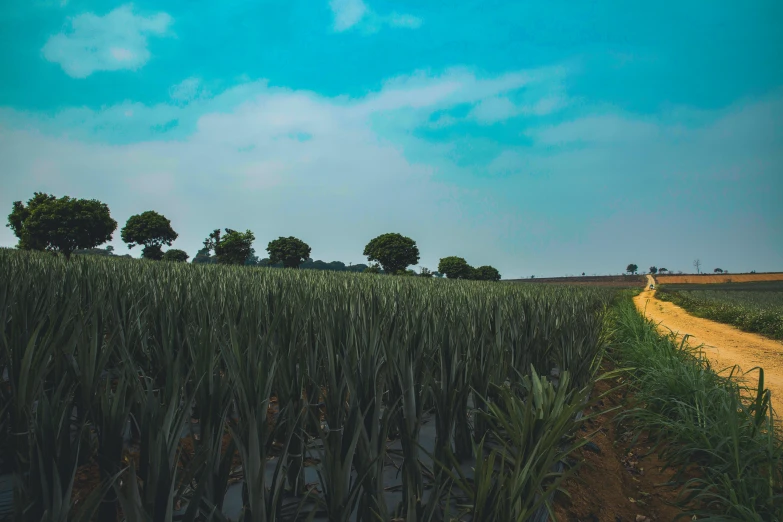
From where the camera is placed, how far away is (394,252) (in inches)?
2277

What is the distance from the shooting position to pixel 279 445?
1.81 meters

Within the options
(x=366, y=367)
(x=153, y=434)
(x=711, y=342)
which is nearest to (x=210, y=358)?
(x=153, y=434)

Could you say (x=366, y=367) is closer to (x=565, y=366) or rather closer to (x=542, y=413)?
(x=542, y=413)

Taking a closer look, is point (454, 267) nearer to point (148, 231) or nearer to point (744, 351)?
point (148, 231)

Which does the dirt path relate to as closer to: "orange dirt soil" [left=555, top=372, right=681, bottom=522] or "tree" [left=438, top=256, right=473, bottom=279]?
"orange dirt soil" [left=555, top=372, right=681, bottom=522]

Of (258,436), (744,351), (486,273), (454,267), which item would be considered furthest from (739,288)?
(258,436)

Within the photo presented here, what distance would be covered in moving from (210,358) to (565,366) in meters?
2.58

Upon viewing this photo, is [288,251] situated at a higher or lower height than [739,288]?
higher

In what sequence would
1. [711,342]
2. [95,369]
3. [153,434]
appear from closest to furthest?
[153,434] < [95,369] < [711,342]

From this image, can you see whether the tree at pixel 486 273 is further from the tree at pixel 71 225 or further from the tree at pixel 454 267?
the tree at pixel 71 225

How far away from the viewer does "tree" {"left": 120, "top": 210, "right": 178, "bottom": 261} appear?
5262 centimetres

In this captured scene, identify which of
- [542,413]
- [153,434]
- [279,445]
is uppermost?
[153,434]

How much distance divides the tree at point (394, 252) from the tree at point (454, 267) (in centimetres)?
1505

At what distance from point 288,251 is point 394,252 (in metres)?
18.1
